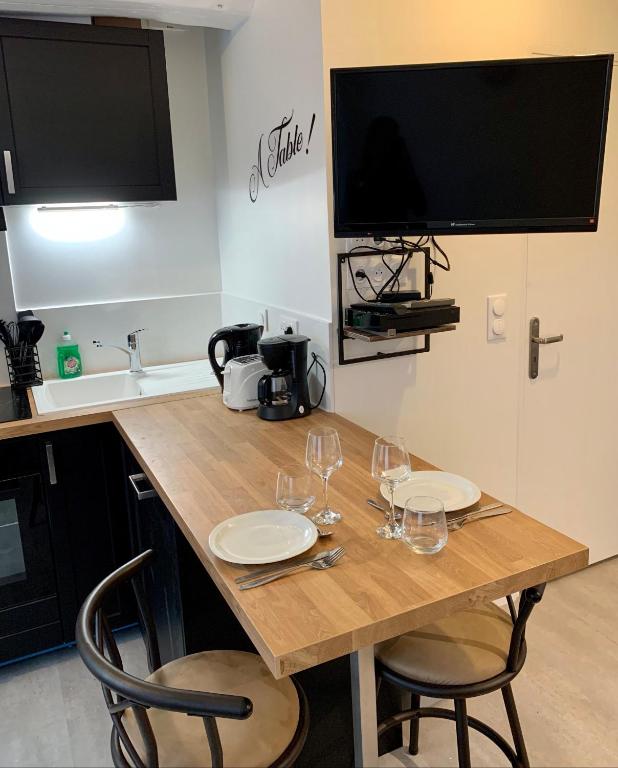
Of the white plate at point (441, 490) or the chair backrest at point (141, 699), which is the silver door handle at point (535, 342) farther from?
the chair backrest at point (141, 699)

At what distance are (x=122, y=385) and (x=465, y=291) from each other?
1446 mm

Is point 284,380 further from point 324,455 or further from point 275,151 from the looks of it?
point 275,151

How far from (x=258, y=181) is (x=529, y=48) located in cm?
103

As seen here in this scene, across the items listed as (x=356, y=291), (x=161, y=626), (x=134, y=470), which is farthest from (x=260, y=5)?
(x=161, y=626)

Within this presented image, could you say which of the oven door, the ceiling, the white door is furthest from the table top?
the ceiling

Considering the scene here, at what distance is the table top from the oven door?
61 cm

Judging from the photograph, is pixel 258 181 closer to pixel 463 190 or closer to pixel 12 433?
pixel 463 190

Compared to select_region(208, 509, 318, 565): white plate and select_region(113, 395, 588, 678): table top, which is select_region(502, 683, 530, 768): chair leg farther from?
select_region(208, 509, 318, 565): white plate

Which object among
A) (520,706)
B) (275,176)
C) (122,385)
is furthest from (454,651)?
(122,385)

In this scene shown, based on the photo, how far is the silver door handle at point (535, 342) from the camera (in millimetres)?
2475

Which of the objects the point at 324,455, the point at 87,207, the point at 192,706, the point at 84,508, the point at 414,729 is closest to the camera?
the point at 192,706

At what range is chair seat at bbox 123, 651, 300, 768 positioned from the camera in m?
1.24

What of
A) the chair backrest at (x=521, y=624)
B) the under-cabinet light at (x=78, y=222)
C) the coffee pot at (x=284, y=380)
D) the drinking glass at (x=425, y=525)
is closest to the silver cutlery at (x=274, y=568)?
the drinking glass at (x=425, y=525)

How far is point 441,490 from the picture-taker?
5.04 feet
